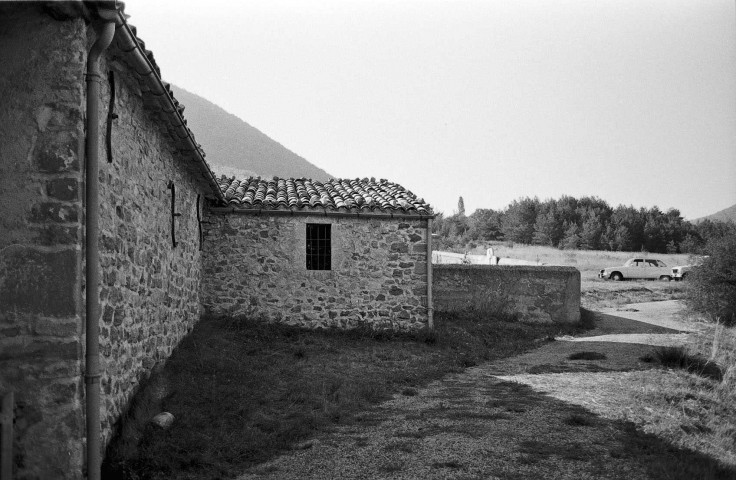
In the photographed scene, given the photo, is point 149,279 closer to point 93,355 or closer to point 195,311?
point 93,355

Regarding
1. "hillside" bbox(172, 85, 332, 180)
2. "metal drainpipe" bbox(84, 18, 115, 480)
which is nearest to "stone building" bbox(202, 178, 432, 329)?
"metal drainpipe" bbox(84, 18, 115, 480)

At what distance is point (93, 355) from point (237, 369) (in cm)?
420

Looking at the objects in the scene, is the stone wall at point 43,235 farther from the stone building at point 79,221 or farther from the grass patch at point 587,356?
the grass patch at point 587,356

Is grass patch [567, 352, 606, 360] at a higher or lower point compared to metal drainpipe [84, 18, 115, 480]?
lower

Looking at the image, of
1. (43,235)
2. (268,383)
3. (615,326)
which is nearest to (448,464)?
(268,383)

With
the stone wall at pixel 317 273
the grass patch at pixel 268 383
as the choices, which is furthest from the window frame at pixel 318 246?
the grass patch at pixel 268 383

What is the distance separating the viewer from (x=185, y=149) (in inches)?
334

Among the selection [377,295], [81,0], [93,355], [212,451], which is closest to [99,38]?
[81,0]

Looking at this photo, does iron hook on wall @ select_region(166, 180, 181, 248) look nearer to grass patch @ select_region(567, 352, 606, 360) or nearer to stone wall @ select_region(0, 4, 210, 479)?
stone wall @ select_region(0, 4, 210, 479)

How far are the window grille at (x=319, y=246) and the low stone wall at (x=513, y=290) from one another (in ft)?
14.8

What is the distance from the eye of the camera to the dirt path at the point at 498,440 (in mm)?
5227

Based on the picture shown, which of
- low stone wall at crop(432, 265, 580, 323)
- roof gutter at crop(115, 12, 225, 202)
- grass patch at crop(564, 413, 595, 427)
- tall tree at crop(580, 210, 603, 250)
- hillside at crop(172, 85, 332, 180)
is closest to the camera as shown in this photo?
roof gutter at crop(115, 12, 225, 202)

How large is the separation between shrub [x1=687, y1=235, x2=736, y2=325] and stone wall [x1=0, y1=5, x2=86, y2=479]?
1749cm

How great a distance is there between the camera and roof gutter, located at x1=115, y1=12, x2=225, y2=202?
4.88 metres
